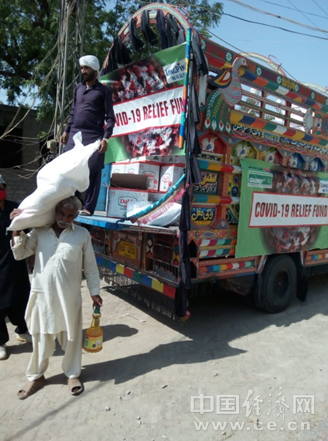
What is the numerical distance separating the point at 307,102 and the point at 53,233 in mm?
3818

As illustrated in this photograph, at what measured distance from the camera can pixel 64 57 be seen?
643cm

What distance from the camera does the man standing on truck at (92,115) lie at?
12.5 feet

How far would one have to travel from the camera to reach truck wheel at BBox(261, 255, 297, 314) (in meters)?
4.62

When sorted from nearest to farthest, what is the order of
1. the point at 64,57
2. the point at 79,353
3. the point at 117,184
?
the point at 79,353, the point at 117,184, the point at 64,57

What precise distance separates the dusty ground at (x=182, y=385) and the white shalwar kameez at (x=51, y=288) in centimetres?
39

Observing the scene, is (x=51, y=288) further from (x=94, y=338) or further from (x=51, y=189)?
(x=51, y=189)

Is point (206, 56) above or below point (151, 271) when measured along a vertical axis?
above

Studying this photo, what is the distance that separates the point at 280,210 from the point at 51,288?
302 cm

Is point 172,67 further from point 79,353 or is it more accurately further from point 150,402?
point 150,402

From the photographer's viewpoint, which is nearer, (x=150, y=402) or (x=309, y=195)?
(x=150, y=402)

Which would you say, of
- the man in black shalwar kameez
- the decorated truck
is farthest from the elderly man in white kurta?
the decorated truck

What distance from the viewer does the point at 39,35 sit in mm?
9070

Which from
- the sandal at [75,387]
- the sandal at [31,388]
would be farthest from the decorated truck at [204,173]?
the sandal at [31,388]

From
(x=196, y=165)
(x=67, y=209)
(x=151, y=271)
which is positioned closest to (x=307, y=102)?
(x=196, y=165)
